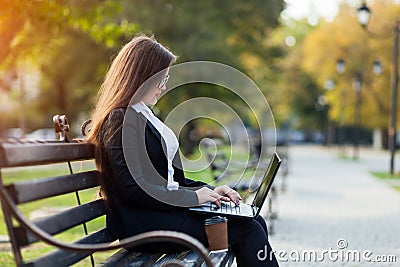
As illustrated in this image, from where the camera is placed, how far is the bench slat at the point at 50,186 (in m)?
3.47

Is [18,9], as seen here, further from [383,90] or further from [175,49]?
[383,90]

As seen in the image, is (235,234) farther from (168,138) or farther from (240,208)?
(168,138)

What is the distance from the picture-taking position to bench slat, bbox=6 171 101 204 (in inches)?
137

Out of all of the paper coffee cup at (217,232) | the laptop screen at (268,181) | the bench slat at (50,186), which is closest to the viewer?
the bench slat at (50,186)

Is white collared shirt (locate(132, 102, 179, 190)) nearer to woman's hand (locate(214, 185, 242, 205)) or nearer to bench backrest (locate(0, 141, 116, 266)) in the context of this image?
woman's hand (locate(214, 185, 242, 205))

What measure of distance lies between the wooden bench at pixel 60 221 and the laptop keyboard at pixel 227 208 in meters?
0.26

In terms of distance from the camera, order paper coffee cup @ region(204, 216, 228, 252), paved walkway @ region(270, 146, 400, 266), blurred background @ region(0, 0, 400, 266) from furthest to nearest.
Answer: blurred background @ region(0, 0, 400, 266)
paved walkway @ region(270, 146, 400, 266)
paper coffee cup @ region(204, 216, 228, 252)

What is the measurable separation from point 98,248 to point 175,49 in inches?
1021

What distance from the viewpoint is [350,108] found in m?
53.6

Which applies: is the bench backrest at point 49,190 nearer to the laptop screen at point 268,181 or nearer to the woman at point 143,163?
the woman at point 143,163

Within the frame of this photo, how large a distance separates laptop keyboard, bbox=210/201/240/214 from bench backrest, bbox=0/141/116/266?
27.5 inches

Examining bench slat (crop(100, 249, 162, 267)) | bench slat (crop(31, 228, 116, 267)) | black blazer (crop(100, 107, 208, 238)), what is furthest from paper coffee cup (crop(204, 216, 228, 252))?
bench slat (crop(31, 228, 116, 267))

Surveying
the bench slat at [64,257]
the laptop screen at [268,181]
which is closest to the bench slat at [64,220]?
the bench slat at [64,257]

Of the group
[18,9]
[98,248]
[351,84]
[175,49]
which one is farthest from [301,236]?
[351,84]
